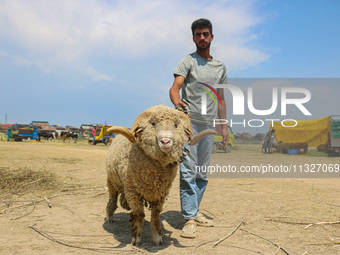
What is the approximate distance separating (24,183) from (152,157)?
443cm

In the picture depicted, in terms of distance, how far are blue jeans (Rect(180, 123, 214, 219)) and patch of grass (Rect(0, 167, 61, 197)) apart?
3.38 meters

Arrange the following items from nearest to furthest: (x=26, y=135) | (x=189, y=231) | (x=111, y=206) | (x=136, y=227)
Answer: (x=136, y=227) → (x=189, y=231) → (x=111, y=206) → (x=26, y=135)

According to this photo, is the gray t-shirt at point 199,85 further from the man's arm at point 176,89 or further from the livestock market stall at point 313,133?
the livestock market stall at point 313,133

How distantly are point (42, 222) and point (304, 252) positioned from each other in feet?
11.0

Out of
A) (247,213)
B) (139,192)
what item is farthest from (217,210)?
(139,192)

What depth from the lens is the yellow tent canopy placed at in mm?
15680

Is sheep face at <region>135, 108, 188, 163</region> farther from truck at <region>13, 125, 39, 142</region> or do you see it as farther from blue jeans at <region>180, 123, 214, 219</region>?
truck at <region>13, 125, 39, 142</region>

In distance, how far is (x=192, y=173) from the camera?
12.4ft

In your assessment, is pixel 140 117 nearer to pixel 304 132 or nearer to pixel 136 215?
pixel 136 215

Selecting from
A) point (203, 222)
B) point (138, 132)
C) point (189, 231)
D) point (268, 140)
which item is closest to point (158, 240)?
point (189, 231)

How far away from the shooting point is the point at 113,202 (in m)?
4.05

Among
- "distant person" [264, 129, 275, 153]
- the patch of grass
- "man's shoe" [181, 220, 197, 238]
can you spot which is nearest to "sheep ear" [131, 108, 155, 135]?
"man's shoe" [181, 220, 197, 238]

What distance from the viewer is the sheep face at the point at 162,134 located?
2.74 m

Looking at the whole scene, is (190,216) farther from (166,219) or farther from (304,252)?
(304,252)
